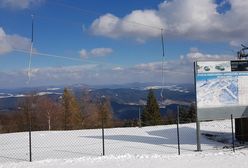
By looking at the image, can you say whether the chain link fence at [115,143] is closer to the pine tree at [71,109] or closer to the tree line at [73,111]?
the pine tree at [71,109]

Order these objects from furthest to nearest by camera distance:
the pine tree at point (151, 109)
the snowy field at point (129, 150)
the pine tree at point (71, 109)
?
the pine tree at point (151, 109)
the pine tree at point (71, 109)
the snowy field at point (129, 150)

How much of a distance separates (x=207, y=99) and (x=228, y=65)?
5.55 feet

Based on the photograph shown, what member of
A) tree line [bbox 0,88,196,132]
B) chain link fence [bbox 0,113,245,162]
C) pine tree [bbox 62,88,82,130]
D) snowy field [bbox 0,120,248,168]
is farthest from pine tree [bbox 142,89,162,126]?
chain link fence [bbox 0,113,245,162]

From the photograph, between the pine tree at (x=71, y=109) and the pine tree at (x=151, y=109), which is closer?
the pine tree at (x=71, y=109)

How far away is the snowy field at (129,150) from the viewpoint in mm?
12602

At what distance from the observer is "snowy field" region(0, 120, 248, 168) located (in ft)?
41.3

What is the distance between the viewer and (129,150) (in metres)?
15.8

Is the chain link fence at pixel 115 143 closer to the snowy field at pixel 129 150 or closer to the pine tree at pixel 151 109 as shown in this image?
the snowy field at pixel 129 150

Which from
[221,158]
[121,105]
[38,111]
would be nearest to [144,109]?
[38,111]

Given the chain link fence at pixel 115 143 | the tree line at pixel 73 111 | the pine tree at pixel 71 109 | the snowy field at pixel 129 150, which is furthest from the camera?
the tree line at pixel 73 111

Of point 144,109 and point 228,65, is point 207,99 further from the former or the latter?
point 144,109

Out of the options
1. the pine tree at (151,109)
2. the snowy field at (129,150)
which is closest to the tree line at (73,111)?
the pine tree at (151,109)

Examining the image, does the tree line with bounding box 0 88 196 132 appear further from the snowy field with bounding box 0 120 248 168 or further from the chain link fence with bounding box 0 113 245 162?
the chain link fence with bounding box 0 113 245 162

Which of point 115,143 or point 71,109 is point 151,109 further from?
point 115,143
